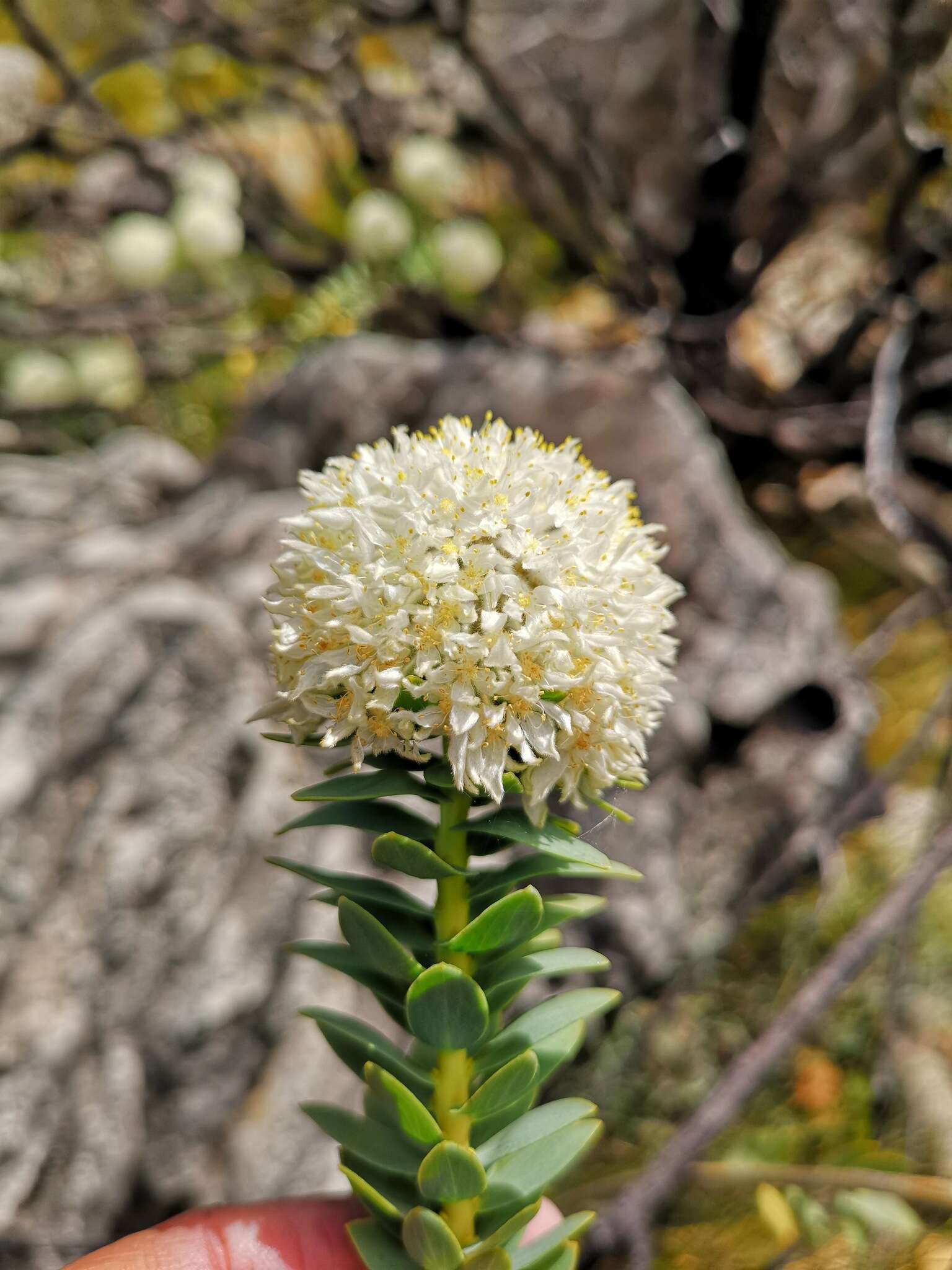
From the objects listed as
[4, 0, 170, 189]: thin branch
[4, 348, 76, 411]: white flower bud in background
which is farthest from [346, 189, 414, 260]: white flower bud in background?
[4, 348, 76, 411]: white flower bud in background

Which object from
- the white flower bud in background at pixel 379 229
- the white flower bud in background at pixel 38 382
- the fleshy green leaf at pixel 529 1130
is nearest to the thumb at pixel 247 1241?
the fleshy green leaf at pixel 529 1130

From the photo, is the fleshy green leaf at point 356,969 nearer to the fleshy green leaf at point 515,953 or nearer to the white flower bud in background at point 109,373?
the fleshy green leaf at point 515,953

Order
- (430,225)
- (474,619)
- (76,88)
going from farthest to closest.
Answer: (430,225) < (76,88) < (474,619)

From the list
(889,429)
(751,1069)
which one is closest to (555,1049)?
(751,1069)

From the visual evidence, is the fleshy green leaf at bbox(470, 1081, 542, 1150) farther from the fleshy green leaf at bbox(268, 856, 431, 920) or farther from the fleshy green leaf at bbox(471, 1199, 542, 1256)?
the fleshy green leaf at bbox(268, 856, 431, 920)

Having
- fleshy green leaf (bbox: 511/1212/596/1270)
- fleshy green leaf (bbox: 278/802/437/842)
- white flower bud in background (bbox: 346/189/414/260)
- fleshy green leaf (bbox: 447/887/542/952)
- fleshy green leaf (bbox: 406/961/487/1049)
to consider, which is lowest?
fleshy green leaf (bbox: 511/1212/596/1270)

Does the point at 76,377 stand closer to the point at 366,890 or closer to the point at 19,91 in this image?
the point at 19,91
